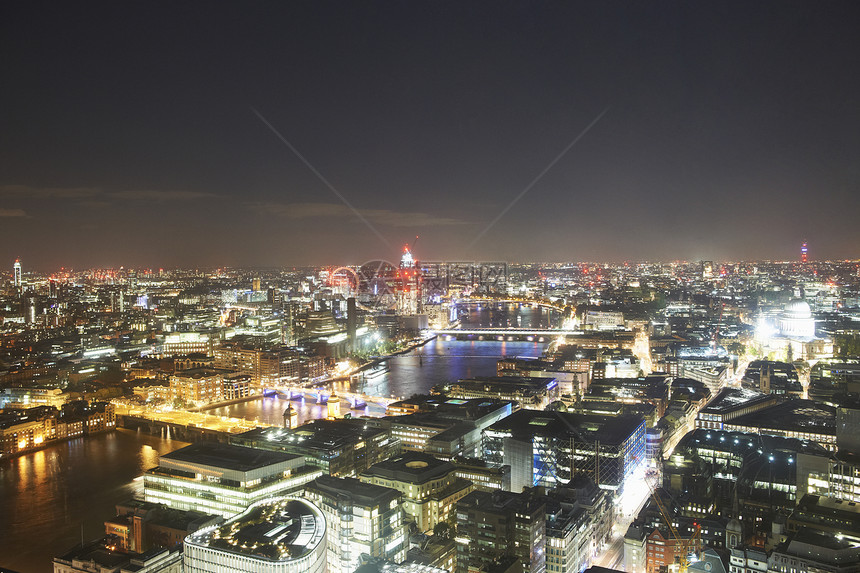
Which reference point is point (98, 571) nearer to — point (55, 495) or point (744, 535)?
point (55, 495)

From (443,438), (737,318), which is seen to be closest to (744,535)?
(443,438)

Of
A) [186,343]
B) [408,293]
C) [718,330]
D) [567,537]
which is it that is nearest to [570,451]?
[567,537]

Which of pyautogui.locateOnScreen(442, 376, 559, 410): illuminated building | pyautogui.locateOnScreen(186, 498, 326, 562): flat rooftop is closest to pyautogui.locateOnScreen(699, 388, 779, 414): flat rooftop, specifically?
Answer: pyautogui.locateOnScreen(442, 376, 559, 410): illuminated building

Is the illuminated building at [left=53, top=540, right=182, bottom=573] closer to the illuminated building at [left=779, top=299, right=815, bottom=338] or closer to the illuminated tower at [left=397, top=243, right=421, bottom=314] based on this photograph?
the illuminated building at [left=779, top=299, right=815, bottom=338]

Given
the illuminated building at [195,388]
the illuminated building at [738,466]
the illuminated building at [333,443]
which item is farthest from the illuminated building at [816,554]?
the illuminated building at [195,388]

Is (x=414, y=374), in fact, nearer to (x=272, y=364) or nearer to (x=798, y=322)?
(x=272, y=364)

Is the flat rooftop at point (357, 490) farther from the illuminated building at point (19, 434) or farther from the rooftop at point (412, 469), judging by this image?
the illuminated building at point (19, 434)
